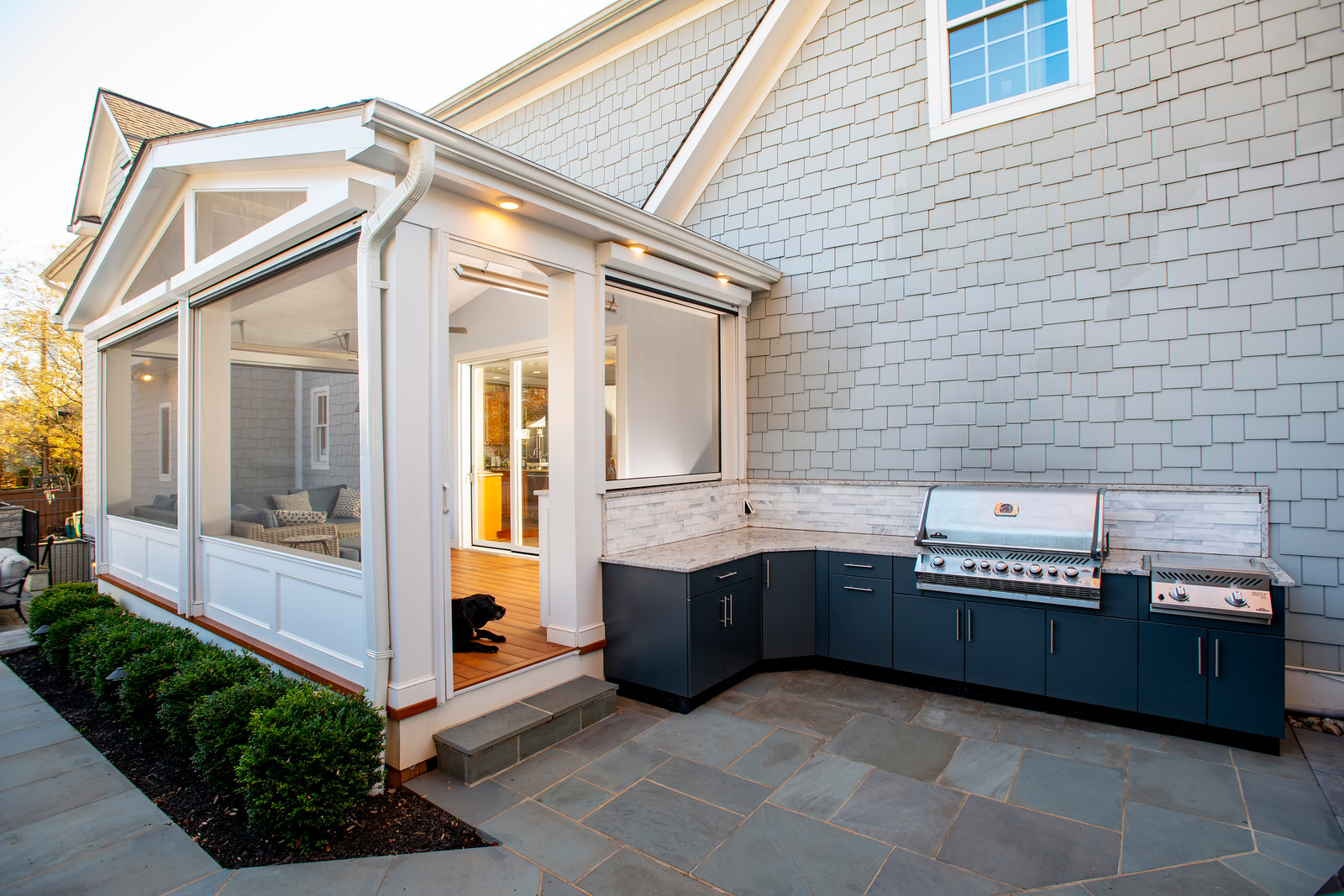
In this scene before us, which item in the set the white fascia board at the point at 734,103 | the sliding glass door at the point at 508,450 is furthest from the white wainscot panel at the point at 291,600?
the white fascia board at the point at 734,103

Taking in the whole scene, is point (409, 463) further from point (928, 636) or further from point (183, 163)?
point (928, 636)

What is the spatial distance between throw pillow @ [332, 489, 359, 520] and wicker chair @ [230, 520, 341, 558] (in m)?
0.10

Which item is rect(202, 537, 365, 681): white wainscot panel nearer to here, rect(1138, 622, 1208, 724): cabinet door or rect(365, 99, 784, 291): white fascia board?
rect(365, 99, 784, 291): white fascia board

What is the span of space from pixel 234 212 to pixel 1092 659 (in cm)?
524

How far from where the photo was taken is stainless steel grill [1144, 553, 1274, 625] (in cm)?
294

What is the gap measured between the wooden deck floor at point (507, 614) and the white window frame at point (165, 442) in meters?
2.18

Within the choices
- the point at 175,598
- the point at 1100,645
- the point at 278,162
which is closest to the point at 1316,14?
the point at 1100,645

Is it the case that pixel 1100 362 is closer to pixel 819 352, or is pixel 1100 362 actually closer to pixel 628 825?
pixel 819 352

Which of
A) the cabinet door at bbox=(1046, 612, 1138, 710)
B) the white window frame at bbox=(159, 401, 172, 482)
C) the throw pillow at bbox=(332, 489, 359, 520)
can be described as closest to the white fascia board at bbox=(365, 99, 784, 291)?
the throw pillow at bbox=(332, 489, 359, 520)

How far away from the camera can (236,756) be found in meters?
2.56

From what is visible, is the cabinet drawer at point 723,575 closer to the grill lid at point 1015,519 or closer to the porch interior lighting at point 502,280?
the grill lid at point 1015,519

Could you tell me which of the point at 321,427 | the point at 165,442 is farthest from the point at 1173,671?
the point at 165,442

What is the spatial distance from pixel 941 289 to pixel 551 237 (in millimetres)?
2597

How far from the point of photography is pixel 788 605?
4.17 metres
